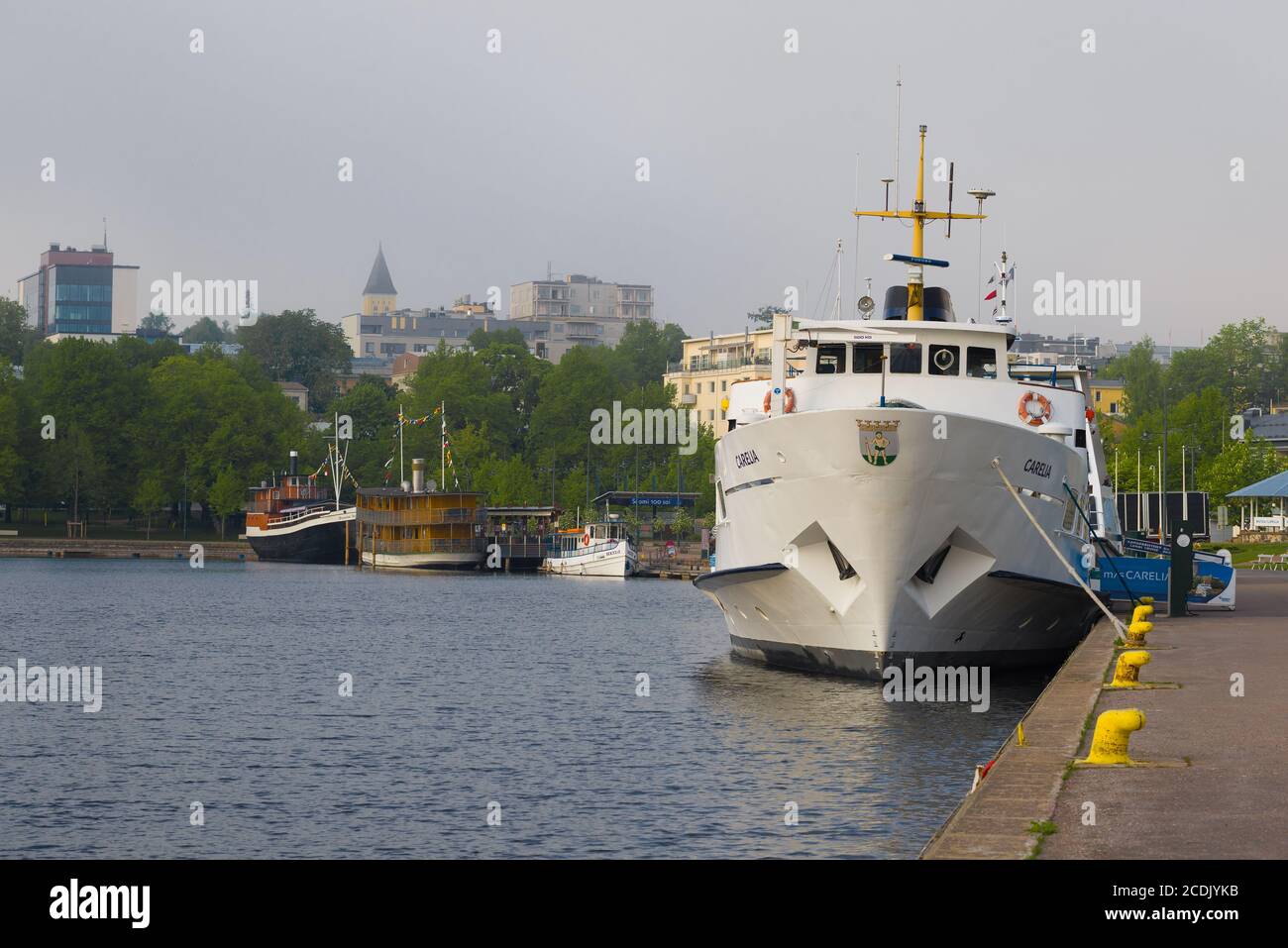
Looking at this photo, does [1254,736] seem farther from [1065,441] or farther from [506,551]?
[506,551]

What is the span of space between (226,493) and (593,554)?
4337 centimetres

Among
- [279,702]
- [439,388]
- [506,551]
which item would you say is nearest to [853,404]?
[279,702]

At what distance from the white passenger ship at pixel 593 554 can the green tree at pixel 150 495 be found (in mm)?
36369

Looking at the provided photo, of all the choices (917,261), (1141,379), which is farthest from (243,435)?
(917,261)

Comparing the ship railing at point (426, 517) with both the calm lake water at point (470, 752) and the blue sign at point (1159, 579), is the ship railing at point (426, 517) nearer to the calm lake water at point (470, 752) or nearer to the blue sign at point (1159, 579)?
the calm lake water at point (470, 752)

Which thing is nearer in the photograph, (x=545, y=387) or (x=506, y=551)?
(x=506, y=551)

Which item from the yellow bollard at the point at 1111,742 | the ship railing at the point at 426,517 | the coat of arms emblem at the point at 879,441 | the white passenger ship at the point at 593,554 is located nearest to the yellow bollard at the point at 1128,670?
the yellow bollard at the point at 1111,742

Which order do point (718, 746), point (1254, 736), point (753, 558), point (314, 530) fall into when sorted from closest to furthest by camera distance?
point (1254, 736), point (718, 746), point (753, 558), point (314, 530)

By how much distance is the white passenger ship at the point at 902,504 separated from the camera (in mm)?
29406

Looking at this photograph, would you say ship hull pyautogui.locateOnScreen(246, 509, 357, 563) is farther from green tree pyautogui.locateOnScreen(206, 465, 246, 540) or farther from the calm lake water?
the calm lake water

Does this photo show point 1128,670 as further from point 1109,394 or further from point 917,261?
point 1109,394

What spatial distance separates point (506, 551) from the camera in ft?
379
